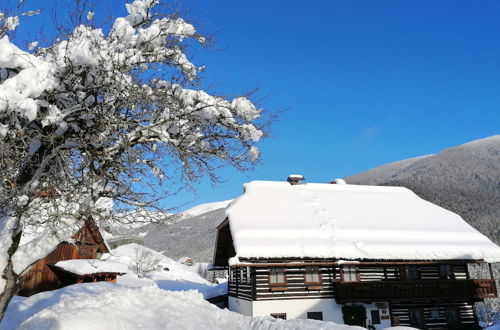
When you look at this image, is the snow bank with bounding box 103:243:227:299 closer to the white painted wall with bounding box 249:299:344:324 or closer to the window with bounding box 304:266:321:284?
the white painted wall with bounding box 249:299:344:324

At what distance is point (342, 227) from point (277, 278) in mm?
5272

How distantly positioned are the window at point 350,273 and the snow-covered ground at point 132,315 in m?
10.8

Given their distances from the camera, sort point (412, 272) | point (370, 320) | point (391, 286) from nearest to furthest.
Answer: point (391, 286) < point (370, 320) < point (412, 272)

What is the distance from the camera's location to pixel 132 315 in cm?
1044

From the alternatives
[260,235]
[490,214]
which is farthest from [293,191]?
[490,214]

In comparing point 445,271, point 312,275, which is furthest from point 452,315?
point 312,275

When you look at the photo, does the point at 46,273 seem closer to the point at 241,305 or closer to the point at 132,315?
the point at 241,305

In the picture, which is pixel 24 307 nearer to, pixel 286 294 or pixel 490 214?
pixel 286 294

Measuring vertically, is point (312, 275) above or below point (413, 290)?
above

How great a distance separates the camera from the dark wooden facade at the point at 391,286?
20.0m

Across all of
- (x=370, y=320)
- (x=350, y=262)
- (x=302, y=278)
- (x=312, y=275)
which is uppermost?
(x=350, y=262)

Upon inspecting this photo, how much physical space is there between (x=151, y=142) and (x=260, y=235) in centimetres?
1289

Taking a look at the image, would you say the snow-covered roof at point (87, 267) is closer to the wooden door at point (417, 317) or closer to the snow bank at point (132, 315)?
the snow bank at point (132, 315)

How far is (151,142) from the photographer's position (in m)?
8.48
